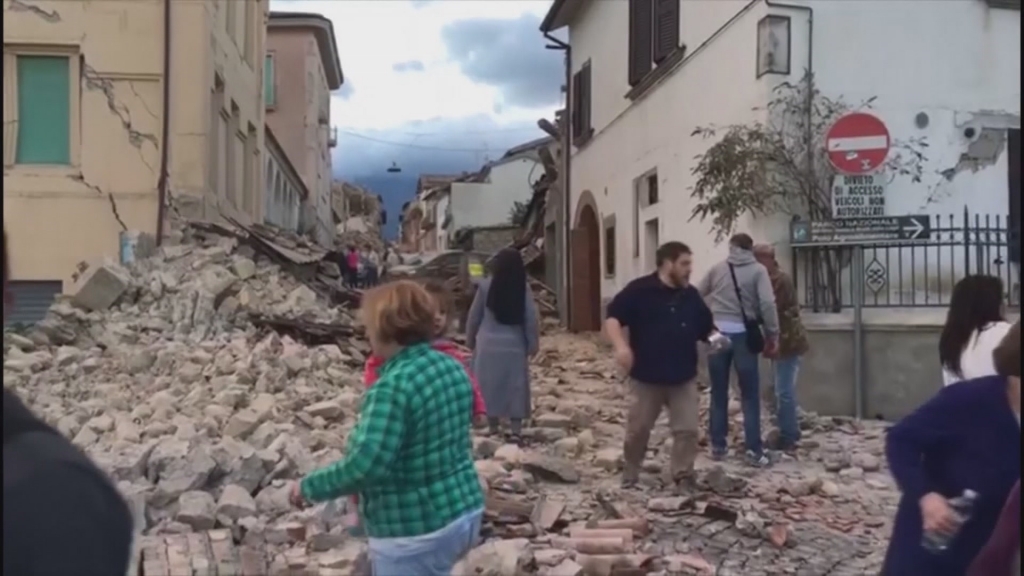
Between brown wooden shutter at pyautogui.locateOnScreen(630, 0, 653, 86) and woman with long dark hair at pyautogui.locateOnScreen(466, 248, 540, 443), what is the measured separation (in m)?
8.32

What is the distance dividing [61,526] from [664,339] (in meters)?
6.36

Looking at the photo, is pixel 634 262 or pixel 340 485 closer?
pixel 340 485

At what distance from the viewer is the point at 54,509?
1.61 m

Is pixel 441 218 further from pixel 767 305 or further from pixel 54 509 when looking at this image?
pixel 54 509

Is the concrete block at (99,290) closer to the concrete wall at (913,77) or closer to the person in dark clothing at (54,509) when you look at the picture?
the concrete wall at (913,77)

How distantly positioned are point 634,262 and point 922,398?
22.7ft

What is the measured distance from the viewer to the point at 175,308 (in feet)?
46.5

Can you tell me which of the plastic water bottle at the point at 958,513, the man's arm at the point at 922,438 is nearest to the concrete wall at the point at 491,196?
the man's arm at the point at 922,438

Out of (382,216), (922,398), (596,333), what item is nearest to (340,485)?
(922,398)

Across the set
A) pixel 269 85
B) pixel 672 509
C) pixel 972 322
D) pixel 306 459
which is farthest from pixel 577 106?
pixel 972 322

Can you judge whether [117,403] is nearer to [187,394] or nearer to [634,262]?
[187,394]

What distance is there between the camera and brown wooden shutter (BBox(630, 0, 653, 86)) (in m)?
17.0

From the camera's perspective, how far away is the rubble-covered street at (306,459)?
6.23 metres

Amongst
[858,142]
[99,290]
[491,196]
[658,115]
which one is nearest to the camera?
[858,142]
